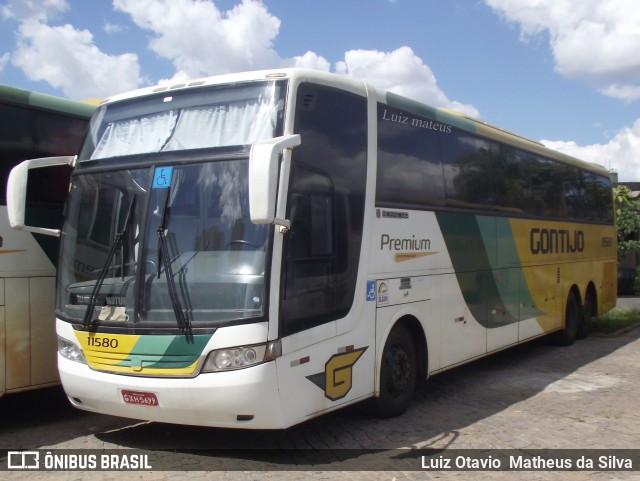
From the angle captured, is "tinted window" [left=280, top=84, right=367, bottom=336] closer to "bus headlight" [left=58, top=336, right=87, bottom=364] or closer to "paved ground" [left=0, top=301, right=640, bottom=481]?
"paved ground" [left=0, top=301, right=640, bottom=481]

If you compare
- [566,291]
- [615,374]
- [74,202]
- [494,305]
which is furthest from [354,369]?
[566,291]

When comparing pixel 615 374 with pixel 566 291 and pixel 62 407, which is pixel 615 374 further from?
pixel 62 407

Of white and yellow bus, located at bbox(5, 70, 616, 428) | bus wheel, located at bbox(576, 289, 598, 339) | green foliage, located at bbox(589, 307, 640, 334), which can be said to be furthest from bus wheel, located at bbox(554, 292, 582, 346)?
white and yellow bus, located at bbox(5, 70, 616, 428)

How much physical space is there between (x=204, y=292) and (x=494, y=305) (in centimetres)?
546

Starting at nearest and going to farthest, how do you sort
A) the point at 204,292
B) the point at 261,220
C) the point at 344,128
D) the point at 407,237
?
the point at 261,220
the point at 204,292
the point at 344,128
the point at 407,237

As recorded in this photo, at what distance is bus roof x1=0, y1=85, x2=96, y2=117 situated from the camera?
22.2 ft

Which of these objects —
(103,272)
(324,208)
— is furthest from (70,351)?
(324,208)

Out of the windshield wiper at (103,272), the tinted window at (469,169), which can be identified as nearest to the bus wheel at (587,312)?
the tinted window at (469,169)

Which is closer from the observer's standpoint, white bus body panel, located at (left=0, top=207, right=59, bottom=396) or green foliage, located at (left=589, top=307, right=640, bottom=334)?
white bus body panel, located at (left=0, top=207, right=59, bottom=396)

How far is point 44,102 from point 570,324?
1025cm

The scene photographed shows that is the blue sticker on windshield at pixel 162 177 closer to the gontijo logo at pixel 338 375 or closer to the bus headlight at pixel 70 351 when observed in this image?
the bus headlight at pixel 70 351

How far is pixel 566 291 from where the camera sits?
12352 millimetres

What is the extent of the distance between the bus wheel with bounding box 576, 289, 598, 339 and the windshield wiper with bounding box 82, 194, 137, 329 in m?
10.5

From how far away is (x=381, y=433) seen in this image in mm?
6648
